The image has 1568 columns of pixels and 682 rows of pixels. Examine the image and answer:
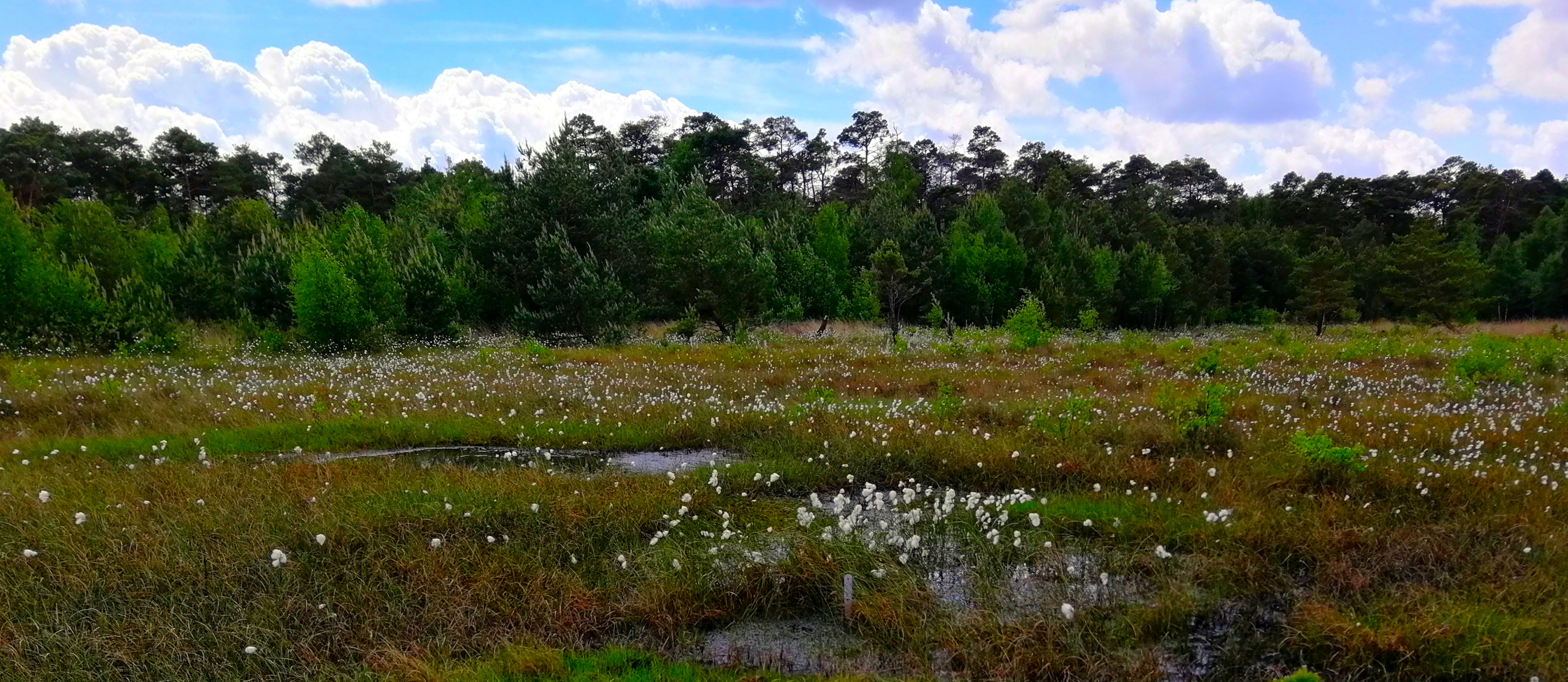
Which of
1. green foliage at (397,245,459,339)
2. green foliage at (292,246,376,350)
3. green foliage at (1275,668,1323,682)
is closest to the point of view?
green foliage at (1275,668,1323,682)

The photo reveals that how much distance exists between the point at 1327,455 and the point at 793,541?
19.1 ft

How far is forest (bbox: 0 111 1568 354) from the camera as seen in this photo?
2741cm

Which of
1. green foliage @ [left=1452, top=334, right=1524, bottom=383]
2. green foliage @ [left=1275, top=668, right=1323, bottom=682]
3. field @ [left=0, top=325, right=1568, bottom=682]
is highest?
green foliage @ [left=1452, top=334, right=1524, bottom=383]

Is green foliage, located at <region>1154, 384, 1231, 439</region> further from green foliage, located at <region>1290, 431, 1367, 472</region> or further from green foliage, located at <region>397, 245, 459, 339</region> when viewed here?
green foliage, located at <region>397, 245, 459, 339</region>

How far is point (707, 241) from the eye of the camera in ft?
105

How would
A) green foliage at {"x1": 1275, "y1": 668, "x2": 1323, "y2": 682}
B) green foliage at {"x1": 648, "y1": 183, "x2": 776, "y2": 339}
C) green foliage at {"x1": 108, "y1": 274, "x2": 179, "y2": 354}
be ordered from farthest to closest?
green foliage at {"x1": 648, "y1": 183, "x2": 776, "y2": 339}
green foliage at {"x1": 108, "y1": 274, "x2": 179, "y2": 354}
green foliage at {"x1": 1275, "y1": 668, "x2": 1323, "y2": 682}

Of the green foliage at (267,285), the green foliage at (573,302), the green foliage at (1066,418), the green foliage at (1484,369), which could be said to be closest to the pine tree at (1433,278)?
the green foliage at (1484,369)

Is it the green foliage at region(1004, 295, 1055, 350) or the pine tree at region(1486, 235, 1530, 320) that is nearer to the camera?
the green foliage at region(1004, 295, 1055, 350)

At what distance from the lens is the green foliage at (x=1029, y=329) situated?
962 inches

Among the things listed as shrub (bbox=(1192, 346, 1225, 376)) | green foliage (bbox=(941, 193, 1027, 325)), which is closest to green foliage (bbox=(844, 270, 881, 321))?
green foliage (bbox=(941, 193, 1027, 325))

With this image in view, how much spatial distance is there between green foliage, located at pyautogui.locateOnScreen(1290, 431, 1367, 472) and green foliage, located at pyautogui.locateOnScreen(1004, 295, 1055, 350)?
621 inches

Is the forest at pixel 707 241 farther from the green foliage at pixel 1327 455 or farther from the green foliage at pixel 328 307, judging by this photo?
the green foliage at pixel 1327 455

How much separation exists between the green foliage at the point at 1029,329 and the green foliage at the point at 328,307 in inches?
845

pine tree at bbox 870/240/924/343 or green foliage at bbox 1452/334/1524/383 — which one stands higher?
pine tree at bbox 870/240/924/343
